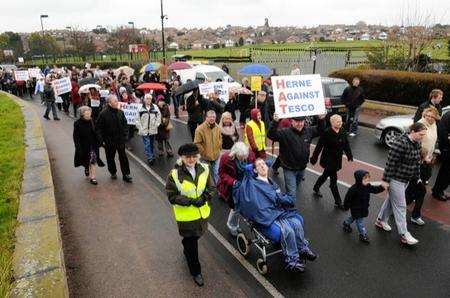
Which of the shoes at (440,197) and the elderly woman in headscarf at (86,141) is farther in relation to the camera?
the elderly woman in headscarf at (86,141)

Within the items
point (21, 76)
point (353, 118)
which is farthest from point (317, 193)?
point (21, 76)

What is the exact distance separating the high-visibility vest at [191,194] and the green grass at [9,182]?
199 centimetres

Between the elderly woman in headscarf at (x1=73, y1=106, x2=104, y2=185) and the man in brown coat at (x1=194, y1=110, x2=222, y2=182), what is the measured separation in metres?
2.37

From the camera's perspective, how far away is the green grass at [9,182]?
15.6 ft

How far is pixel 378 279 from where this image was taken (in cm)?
529

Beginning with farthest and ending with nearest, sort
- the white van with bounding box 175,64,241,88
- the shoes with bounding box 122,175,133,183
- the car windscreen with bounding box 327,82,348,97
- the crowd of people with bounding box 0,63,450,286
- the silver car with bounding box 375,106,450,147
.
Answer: the white van with bounding box 175,64,241,88, the car windscreen with bounding box 327,82,348,97, the silver car with bounding box 375,106,450,147, the shoes with bounding box 122,175,133,183, the crowd of people with bounding box 0,63,450,286

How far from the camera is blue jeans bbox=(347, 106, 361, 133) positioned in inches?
514

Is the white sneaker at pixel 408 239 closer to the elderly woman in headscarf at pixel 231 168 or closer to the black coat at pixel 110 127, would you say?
the elderly woman in headscarf at pixel 231 168

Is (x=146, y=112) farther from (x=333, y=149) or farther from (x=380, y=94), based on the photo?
(x=380, y=94)

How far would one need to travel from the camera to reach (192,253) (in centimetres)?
514

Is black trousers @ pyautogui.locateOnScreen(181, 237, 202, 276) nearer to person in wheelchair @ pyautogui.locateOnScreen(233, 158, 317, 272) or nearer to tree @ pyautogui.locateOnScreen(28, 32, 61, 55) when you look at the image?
person in wheelchair @ pyautogui.locateOnScreen(233, 158, 317, 272)

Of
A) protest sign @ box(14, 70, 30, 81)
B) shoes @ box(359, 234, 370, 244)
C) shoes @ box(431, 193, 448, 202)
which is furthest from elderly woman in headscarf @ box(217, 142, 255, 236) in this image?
protest sign @ box(14, 70, 30, 81)

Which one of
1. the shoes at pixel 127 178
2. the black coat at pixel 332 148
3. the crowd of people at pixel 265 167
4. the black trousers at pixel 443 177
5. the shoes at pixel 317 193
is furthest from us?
the shoes at pixel 127 178

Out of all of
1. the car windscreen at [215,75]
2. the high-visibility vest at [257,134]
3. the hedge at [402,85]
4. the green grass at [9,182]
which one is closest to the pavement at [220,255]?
the green grass at [9,182]
